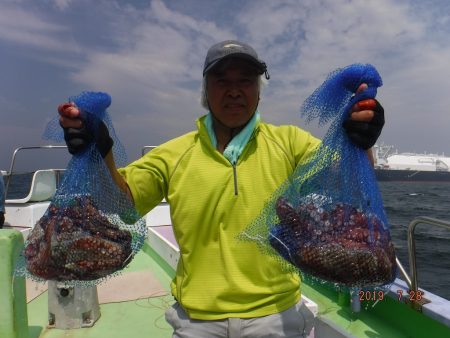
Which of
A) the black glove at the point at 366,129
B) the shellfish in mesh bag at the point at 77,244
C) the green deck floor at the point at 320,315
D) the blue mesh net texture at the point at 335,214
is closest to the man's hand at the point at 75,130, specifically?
the shellfish in mesh bag at the point at 77,244

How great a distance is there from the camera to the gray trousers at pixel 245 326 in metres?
1.98

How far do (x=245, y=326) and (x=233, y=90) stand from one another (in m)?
1.24

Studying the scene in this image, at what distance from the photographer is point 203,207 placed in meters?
2.04

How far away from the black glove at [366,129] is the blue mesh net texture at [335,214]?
0.11 ft

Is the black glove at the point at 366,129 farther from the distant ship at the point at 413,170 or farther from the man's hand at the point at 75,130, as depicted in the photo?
the distant ship at the point at 413,170

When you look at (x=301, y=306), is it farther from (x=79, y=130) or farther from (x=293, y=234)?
(x=79, y=130)

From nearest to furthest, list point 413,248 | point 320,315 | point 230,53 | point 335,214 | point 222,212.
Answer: point 335,214 < point 230,53 < point 222,212 < point 320,315 < point 413,248

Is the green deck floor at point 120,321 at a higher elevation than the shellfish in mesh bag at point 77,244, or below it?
below

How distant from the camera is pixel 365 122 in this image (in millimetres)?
1675

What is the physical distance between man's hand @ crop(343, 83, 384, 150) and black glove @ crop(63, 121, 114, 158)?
116 cm

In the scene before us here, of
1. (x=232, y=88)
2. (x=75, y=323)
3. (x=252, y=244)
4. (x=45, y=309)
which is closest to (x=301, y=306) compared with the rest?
(x=252, y=244)

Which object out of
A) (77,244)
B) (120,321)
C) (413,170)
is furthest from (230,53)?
(413,170)

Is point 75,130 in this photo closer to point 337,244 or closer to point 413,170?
point 337,244

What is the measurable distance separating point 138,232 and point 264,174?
2.46 feet
